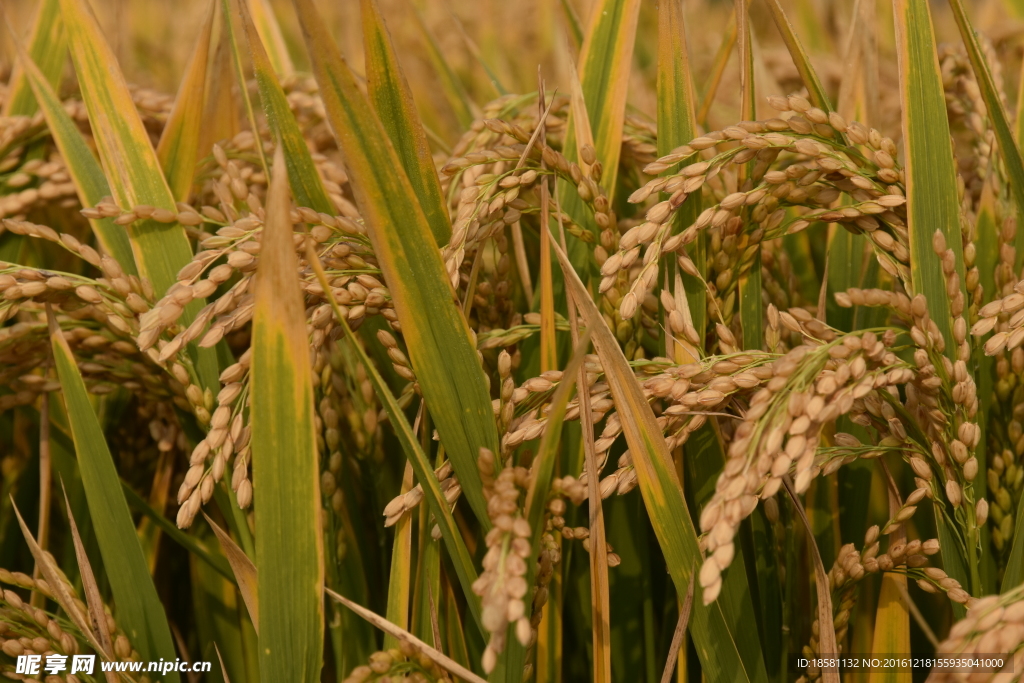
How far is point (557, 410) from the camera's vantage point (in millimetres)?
749

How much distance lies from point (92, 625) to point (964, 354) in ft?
3.85

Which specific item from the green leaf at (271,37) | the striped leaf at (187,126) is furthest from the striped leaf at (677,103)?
the green leaf at (271,37)

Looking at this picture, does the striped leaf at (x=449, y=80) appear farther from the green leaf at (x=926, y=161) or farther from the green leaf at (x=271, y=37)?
the green leaf at (x=926, y=161)

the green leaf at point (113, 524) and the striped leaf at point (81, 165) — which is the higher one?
the striped leaf at point (81, 165)

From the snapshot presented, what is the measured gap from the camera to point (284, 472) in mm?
822

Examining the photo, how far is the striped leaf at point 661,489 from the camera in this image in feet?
2.62

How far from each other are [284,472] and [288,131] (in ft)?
1.70

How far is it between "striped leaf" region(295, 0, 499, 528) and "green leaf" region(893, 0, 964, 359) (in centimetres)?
57

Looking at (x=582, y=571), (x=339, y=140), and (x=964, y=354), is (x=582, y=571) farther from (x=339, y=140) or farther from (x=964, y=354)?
(x=339, y=140)

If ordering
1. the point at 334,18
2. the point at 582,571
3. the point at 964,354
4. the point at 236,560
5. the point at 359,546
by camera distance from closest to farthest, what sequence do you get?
the point at 964,354 → the point at 236,560 → the point at 582,571 → the point at 359,546 → the point at 334,18

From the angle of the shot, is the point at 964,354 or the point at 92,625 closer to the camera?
the point at 964,354

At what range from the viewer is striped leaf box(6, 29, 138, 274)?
1198 mm

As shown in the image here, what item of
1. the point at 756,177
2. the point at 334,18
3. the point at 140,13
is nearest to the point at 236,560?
the point at 756,177

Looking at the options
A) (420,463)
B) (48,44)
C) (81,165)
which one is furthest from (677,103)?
(48,44)
